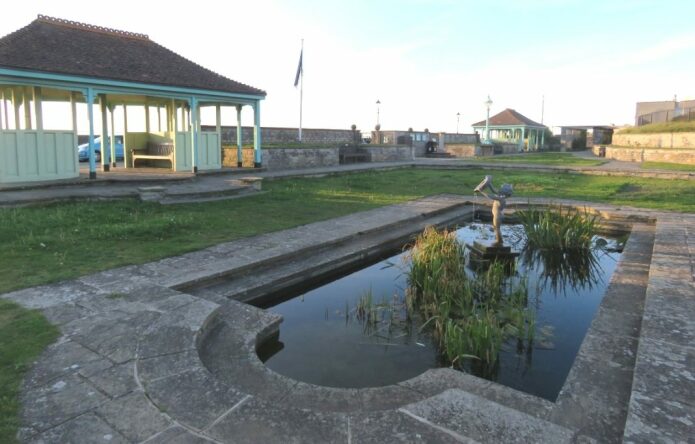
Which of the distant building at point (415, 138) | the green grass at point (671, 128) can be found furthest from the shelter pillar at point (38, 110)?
the green grass at point (671, 128)

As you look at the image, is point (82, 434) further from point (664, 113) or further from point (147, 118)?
point (664, 113)

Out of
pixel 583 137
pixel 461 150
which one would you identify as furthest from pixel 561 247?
pixel 583 137

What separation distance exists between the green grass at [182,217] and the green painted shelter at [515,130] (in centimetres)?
3348

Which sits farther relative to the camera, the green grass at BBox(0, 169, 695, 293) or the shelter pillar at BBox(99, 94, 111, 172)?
the shelter pillar at BBox(99, 94, 111, 172)

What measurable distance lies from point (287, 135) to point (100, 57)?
1505 cm

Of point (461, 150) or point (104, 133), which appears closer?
point (104, 133)

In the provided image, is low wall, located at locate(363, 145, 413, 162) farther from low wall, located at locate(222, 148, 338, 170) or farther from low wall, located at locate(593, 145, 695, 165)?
low wall, located at locate(593, 145, 695, 165)

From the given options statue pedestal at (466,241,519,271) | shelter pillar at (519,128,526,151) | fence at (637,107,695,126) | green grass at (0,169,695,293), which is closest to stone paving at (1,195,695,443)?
green grass at (0,169,695,293)

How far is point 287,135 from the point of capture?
27500 mm

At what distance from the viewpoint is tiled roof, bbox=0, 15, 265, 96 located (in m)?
10.9

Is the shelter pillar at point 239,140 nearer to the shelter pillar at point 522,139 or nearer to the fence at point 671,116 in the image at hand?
the fence at point 671,116

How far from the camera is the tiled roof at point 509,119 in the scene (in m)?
49.2

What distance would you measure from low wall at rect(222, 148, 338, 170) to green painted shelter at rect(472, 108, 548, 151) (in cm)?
2826

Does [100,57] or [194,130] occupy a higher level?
[100,57]
